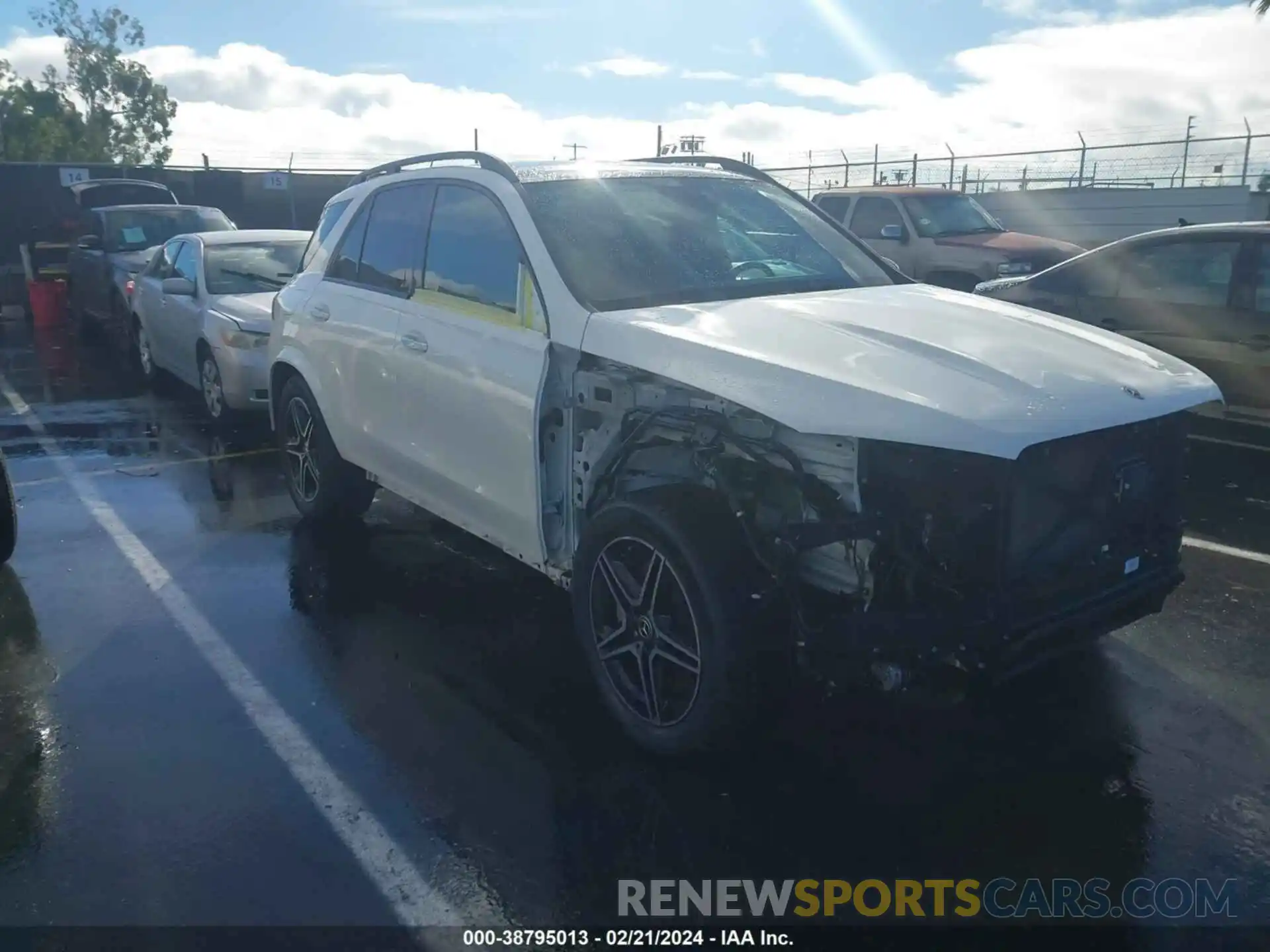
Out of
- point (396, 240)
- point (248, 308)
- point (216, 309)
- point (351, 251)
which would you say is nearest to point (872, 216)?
point (248, 308)

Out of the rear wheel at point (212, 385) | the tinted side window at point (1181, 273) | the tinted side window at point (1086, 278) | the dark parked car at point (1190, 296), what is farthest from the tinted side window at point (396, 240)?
the tinted side window at point (1181, 273)

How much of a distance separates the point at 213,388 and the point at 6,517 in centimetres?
359

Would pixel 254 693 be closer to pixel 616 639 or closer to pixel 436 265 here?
pixel 616 639

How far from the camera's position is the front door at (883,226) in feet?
45.4

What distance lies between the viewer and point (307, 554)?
6199 millimetres

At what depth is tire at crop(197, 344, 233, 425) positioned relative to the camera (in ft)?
30.0

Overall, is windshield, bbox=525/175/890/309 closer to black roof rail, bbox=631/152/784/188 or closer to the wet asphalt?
black roof rail, bbox=631/152/784/188

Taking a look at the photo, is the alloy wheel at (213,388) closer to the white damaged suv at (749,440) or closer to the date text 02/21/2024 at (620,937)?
the white damaged suv at (749,440)

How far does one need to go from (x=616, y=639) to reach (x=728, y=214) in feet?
7.04

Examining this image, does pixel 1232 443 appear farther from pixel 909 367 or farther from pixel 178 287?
pixel 178 287

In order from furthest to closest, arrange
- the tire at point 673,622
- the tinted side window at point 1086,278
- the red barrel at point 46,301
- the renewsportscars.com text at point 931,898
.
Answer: the red barrel at point 46,301 → the tinted side window at point 1086,278 → the tire at point 673,622 → the renewsportscars.com text at point 931,898

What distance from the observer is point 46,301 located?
646 inches

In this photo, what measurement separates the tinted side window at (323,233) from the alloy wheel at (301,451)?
2.63 feet

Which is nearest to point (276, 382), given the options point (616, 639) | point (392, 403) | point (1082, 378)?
point (392, 403)
